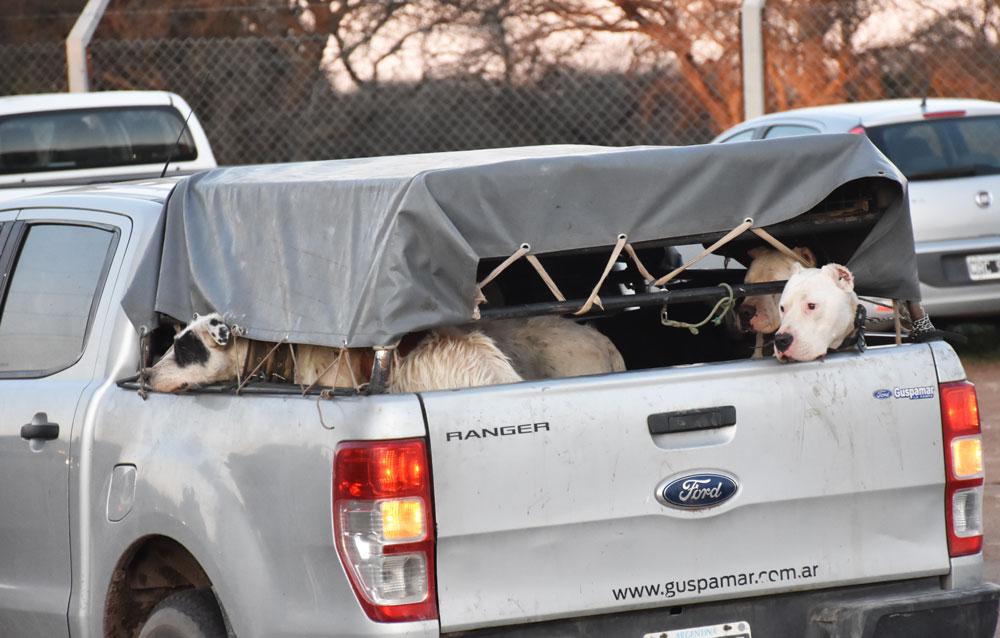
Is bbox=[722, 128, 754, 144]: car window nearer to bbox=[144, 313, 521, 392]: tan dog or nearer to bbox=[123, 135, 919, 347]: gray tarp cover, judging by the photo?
bbox=[123, 135, 919, 347]: gray tarp cover

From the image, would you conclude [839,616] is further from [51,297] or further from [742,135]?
[742,135]

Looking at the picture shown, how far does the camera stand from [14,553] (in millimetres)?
4945

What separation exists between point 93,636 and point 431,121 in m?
10.4

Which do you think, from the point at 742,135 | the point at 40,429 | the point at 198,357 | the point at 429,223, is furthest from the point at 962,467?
the point at 742,135

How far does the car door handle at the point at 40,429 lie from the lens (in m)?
4.77

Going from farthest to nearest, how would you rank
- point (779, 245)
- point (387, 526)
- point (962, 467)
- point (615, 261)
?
point (779, 245), point (615, 261), point (962, 467), point (387, 526)

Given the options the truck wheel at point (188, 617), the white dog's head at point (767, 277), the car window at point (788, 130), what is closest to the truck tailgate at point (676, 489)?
the white dog's head at point (767, 277)

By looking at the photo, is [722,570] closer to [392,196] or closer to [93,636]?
[392,196]

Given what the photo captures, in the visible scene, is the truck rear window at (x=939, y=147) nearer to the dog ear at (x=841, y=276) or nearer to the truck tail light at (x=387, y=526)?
the dog ear at (x=841, y=276)

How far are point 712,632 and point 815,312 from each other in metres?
0.93

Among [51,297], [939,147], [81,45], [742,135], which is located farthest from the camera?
[81,45]

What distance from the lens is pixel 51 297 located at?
5074 millimetres

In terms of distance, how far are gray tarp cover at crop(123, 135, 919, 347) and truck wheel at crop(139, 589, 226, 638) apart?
2.48 ft

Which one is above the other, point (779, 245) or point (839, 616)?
point (779, 245)
